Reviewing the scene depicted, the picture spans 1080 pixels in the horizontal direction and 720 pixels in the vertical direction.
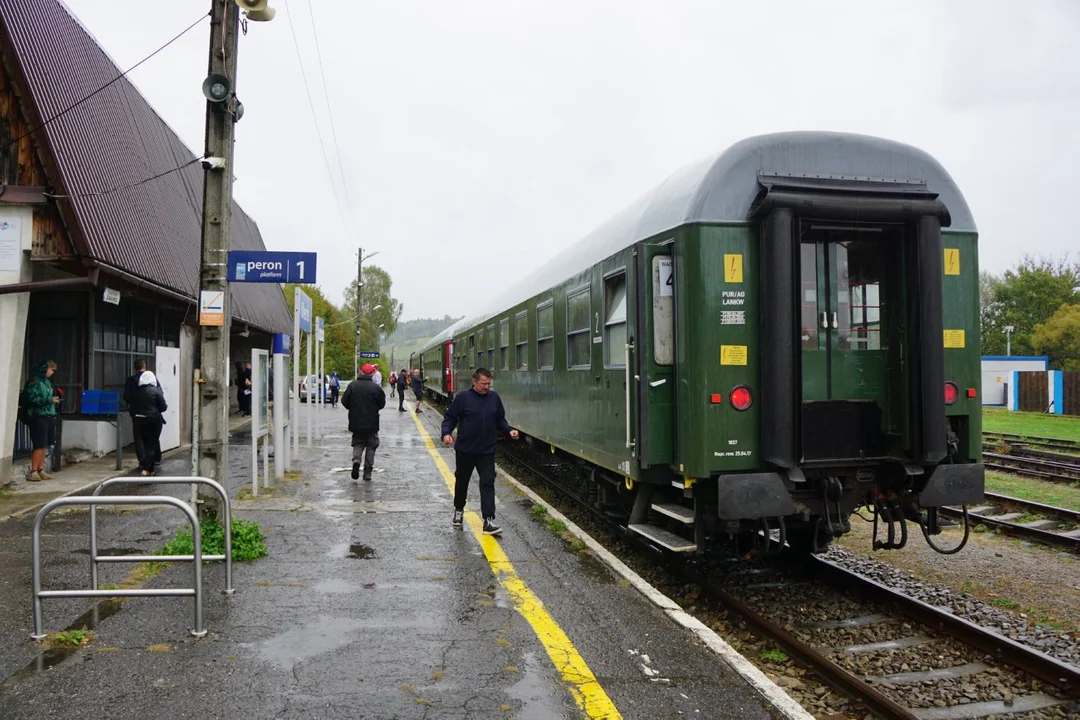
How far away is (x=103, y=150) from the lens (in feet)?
43.4

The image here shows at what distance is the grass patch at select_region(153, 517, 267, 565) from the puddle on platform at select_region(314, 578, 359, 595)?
102 cm

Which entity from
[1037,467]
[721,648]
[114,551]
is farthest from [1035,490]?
[114,551]

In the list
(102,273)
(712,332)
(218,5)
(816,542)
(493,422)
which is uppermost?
(218,5)

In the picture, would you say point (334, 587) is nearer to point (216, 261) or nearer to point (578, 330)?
point (216, 261)

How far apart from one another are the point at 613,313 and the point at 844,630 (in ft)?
10.6

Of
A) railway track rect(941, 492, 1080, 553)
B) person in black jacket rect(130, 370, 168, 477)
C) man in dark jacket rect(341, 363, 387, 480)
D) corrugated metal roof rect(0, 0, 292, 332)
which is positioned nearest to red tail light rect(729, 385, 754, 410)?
railway track rect(941, 492, 1080, 553)

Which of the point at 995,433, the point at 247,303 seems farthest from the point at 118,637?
the point at 995,433

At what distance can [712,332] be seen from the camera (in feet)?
19.3

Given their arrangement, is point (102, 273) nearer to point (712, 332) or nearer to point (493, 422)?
point (493, 422)

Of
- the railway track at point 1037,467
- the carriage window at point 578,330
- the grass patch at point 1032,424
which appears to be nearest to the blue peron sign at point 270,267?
the carriage window at point 578,330

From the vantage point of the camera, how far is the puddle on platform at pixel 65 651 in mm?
4406

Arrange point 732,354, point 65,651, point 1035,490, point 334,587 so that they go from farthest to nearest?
point 1035,490
point 334,587
point 732,354
point 65,651

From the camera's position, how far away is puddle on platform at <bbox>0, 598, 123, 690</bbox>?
441 centimetres

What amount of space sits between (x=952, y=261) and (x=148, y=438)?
11.2 metres
